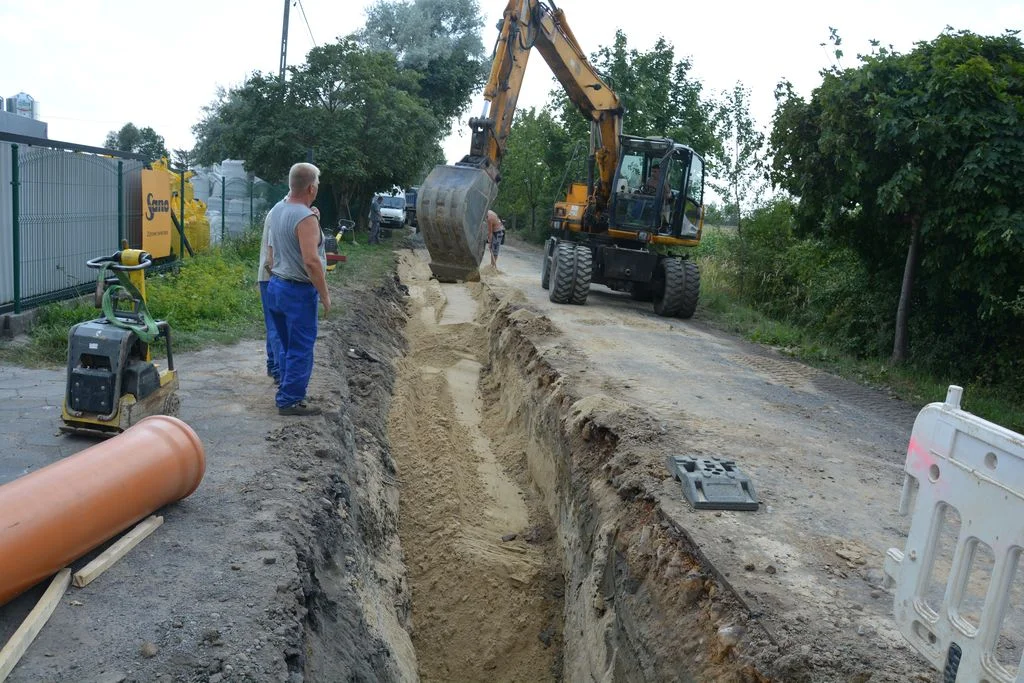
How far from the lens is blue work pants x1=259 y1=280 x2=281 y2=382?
642 cm

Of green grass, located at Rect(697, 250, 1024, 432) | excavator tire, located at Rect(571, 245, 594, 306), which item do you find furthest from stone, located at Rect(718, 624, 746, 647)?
excavator tire, located at Rect(571, 245, 594, 306)

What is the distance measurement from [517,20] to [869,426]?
23.1 ft

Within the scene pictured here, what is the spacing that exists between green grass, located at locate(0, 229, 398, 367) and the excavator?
392 cm

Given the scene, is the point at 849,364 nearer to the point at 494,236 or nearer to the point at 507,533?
the point at 507,533

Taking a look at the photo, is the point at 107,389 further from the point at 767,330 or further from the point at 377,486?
the point at 767,330

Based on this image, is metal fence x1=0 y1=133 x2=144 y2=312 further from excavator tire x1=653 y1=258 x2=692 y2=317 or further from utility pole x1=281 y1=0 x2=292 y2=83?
utility pole x1=281 y1=0 x2=292 y2=83

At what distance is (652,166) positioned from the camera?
14.9 metres

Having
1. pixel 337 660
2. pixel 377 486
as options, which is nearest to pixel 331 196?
pixel 377 486

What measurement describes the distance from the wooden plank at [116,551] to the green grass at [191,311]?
92.9 inches

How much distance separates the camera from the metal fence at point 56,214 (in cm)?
→ 891

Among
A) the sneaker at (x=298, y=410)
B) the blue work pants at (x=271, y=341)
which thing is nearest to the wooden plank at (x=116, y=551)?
the sneaker at (x=298, y=410)

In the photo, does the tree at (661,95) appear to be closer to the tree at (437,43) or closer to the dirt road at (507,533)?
the tree at (437,43)

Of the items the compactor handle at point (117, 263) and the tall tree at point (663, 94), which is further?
the tall tree at point (663, 94)

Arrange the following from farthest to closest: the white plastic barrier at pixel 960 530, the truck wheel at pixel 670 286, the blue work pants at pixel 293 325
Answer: the truck wheel at pixel 670 286
the blue work pants at pixel 293 325
the white plastic barrier at pixel 960 530
